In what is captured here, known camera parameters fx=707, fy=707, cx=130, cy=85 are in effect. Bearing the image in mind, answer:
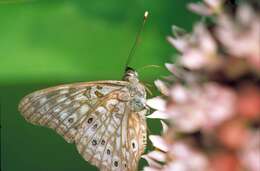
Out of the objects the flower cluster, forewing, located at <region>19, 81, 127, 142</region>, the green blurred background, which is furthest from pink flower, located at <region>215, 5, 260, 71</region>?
the green blurred background

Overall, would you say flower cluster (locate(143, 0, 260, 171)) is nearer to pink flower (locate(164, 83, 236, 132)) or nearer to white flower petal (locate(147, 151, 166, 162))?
pink flower (locate(164, 83, 236, 132))

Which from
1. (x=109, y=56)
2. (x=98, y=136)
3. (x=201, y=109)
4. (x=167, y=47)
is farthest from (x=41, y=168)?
(x=201, y=109)

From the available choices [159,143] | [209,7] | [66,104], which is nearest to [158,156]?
[159,143]

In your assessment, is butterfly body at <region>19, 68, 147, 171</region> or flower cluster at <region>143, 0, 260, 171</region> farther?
butterfly body at <region>19, 68, 147, 171</region>

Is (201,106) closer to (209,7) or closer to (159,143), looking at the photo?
(209,7)

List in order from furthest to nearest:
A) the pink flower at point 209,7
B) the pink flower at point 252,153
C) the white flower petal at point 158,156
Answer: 1. the white flower petal at point 158,156
2. the pink flower at point 209,7
3. the pink flower at point 252,153

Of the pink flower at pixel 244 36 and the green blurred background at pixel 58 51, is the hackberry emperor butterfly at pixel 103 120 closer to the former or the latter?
the green blurred background at pixel 58 51

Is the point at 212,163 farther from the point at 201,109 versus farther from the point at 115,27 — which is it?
the point at 115,27

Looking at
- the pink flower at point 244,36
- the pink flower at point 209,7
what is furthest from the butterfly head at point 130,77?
the pink flower at point 244,36
